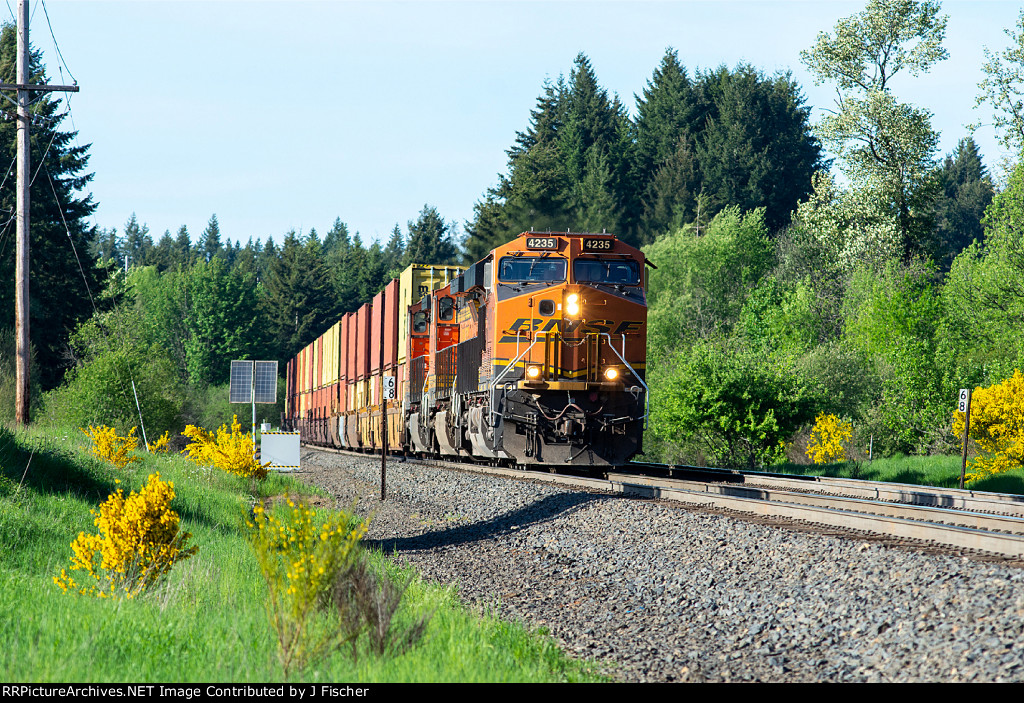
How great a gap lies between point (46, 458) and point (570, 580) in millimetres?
8376

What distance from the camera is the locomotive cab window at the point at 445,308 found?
69.6ft

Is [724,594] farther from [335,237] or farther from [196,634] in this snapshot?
[335,237]

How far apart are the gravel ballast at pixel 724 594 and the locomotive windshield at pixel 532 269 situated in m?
5.41

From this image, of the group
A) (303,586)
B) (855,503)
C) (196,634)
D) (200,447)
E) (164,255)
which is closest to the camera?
(303,586)

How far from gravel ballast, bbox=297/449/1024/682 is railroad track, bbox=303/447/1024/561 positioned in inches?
27.3

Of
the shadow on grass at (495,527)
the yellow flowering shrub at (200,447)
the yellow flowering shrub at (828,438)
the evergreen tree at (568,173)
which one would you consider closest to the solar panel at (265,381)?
the yellow flowering shrub at (200,447)

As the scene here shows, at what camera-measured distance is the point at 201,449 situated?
834 inches

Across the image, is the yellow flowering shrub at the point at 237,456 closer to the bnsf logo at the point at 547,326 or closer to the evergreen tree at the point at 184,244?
the bnsf logo at the point at 547,326

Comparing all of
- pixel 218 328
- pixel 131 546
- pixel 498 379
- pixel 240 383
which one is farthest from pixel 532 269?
pixel 218 328

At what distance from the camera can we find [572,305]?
16484mm

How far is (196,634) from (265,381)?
2142 cm

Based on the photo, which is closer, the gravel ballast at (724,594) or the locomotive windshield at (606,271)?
the gravel ballast at (724,594)

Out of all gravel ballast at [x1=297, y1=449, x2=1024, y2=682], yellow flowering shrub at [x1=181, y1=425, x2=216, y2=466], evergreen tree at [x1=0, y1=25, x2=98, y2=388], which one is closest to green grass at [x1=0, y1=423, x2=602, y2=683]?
gravel ballast at [x1=297, y1=449, x2=1024, y2=682]
